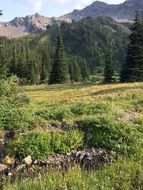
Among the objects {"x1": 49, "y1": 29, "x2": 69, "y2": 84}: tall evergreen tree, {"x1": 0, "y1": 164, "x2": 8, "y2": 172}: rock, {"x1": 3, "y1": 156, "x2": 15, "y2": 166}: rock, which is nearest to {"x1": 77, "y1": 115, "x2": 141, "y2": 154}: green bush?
{"x1": 3, "y1": 156, "x2": 15, "y2": 166}: rock

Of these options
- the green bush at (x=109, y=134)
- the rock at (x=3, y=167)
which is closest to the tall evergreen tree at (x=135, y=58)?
the green bush at (x=109, y=134)

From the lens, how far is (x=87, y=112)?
16.8 m

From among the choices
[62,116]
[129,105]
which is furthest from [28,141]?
[129,105]

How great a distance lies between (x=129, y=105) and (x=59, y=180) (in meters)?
10.9

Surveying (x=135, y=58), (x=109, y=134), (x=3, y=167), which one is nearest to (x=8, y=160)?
(x=3, y=167)

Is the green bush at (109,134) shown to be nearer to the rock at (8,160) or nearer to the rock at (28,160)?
the rock at (28,160)

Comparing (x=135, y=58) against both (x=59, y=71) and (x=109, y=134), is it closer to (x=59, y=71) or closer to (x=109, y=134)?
(x=59, y=71)

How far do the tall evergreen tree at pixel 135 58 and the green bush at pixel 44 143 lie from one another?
5422 cm

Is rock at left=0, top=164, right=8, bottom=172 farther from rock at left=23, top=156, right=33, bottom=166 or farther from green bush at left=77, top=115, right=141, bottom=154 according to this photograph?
green bush at left=77, top=115, right=141, bottom=154

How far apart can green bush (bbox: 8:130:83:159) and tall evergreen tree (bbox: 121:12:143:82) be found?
5422 cm

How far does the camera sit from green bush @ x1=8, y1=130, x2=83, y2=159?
12.5 meters

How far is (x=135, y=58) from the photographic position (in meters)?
68.6

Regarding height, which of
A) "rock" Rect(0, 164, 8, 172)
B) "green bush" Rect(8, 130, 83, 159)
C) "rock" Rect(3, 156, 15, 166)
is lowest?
"rock" Rect(0, 164, 8, 172)

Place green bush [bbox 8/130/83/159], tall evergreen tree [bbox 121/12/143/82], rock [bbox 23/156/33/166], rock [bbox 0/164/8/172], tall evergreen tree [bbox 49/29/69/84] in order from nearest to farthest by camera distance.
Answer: rock [bbox 0/164/8/172]
rock [bbox 23/156/33/166]
green bush [bbox 8/130/83/159]
tall evergreen tree [bbox 121/12/143/82]
tall evergreen tree [bbox 49/29/69/84]
